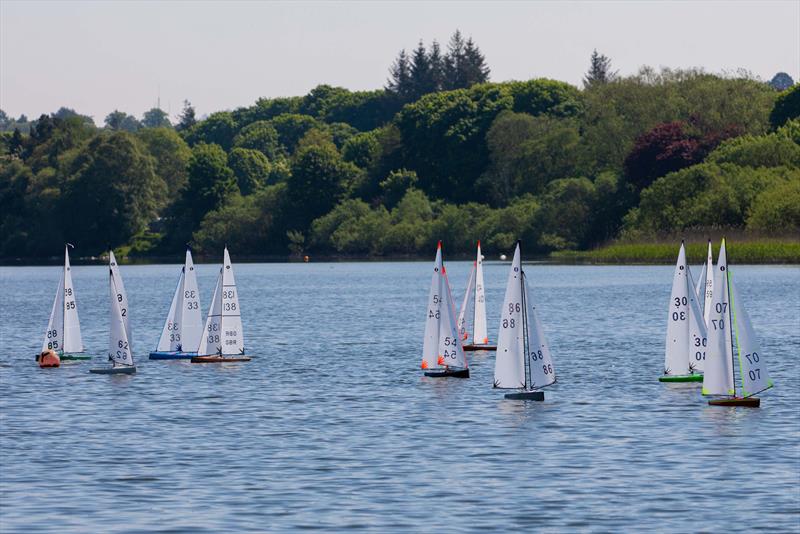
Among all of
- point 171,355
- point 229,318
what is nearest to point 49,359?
point 171,355

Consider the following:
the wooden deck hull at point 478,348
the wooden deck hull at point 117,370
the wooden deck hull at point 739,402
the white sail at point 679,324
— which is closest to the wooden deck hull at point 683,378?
the white sail at point 679,324

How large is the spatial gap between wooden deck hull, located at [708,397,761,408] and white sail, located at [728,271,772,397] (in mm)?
1132

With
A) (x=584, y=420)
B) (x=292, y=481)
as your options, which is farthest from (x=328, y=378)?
(x=292, y=481)

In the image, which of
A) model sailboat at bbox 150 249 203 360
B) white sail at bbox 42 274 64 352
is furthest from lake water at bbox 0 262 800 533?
white sail at bbox 42 274 64 352

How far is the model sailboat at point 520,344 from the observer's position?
39.0m

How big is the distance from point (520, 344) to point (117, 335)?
17.7m

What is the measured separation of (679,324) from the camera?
45.1 m

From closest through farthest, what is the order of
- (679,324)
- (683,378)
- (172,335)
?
1. (679,324)
2. (683,378)
3. (172,335)

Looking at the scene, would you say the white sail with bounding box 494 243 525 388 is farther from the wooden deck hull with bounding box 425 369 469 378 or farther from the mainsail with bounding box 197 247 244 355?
the mainsail with bounding box 197 247 244 355

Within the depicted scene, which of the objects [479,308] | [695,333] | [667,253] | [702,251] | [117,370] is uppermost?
[702,251]

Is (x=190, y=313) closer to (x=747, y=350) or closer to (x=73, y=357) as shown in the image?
(x=73, y=357)

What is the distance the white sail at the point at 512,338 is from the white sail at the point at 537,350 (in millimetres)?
274

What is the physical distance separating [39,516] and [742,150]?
130m

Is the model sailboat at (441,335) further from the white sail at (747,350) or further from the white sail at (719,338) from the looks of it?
the white sail at (747,350)
